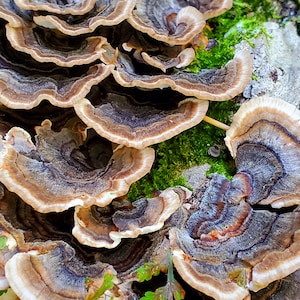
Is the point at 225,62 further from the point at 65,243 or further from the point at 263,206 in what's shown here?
the point at 65,243

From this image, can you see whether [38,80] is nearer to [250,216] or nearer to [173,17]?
[173,17]

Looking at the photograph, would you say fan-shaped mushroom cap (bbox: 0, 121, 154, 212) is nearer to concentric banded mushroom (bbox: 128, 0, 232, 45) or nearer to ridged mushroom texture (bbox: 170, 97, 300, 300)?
ridged mushroom texture (bbox: 170, 97, 300, 300)

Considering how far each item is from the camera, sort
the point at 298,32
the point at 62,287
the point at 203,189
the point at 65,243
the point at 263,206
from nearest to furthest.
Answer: the point at 62,287 → the point at 65,243 → the point at 263,206 → the point at 203,189 → the point at 298,32

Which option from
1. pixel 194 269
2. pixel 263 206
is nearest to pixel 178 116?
pixel 263 206

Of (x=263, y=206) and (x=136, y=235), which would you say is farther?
(x=263, y=206)

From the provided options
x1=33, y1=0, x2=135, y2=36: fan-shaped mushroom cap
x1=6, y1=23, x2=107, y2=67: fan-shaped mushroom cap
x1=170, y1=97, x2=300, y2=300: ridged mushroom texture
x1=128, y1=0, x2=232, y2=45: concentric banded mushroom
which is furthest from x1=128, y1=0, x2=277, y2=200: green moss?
x1=6, y1=23, x2=107, y2=67: fan-shaped mushroom cap

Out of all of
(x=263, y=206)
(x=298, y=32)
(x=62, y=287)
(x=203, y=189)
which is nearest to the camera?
(x=62, y=287)

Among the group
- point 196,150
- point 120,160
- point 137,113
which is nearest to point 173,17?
point 137,113
